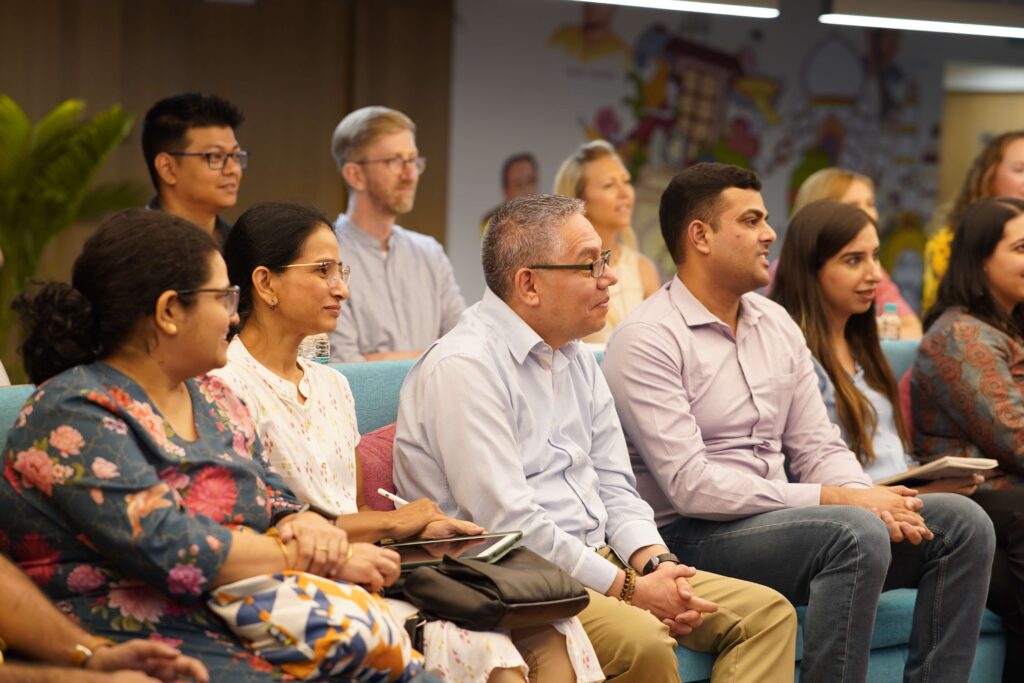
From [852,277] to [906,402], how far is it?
1.72ft

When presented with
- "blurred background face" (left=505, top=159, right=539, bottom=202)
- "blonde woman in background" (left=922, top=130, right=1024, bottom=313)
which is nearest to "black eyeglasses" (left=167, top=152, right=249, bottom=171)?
"blonde woman in background" (left=922, top=130, right=1024, bottom=313)

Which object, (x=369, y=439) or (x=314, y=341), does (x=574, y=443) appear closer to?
(x=369, y=439)

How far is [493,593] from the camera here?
7.88 feet

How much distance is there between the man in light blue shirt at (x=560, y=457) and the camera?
9.16ft

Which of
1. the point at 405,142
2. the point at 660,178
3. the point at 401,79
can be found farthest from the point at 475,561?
the point at 660,178

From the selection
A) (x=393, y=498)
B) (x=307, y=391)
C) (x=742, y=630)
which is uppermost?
(x=307, y=391)

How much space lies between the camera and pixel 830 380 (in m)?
3.88

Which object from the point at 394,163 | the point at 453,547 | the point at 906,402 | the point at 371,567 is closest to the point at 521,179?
the point at 394,163

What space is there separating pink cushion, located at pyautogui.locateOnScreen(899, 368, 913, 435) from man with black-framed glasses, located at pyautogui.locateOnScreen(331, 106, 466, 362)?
1.67m

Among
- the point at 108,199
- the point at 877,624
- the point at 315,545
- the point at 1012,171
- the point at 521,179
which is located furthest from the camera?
the point at 521,179

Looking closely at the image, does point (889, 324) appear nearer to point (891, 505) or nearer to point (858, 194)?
point (858, 194)

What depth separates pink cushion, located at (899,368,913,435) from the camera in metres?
4.11

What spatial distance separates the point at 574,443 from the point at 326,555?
992 millimetres

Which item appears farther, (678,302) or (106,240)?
(678,302)
